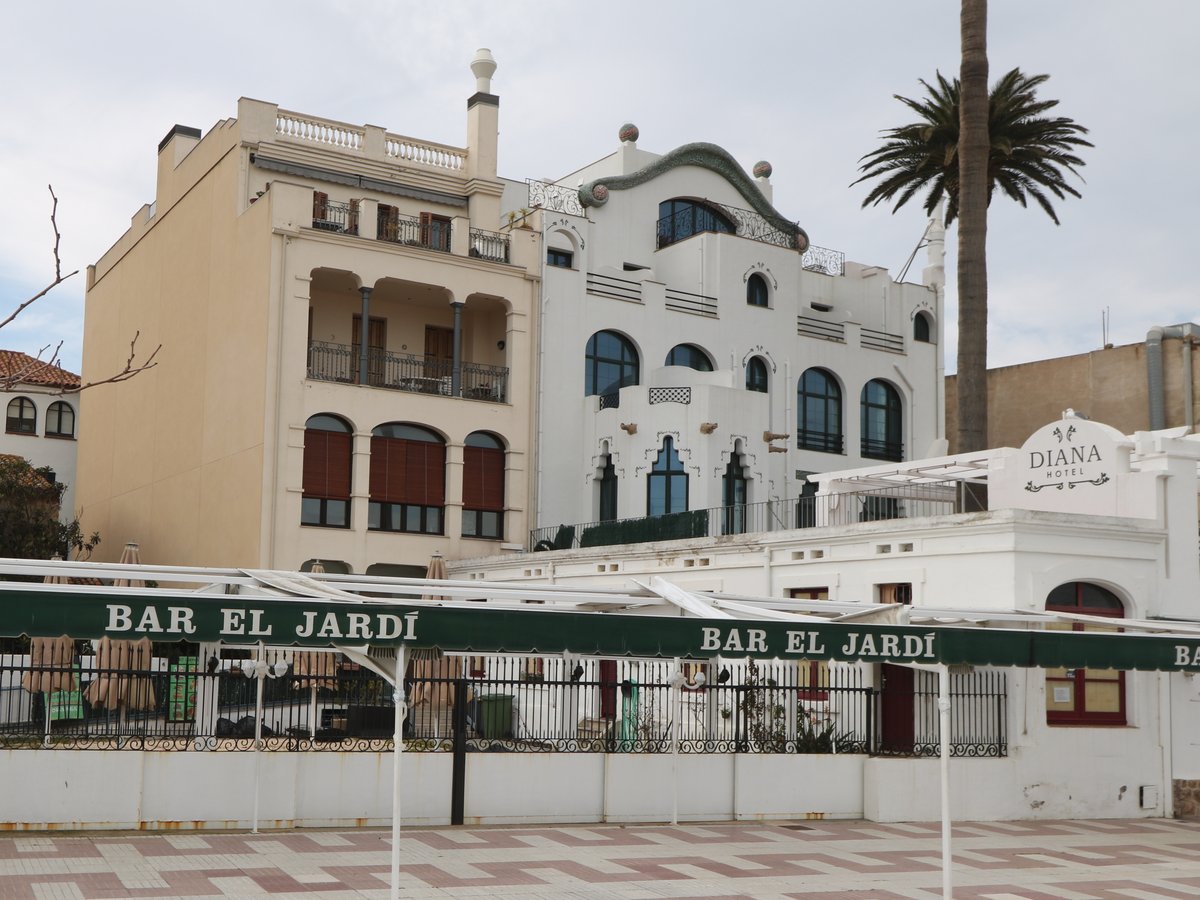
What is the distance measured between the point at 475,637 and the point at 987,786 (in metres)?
9.32

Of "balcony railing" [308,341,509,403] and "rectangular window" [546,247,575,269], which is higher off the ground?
"rectangular window" [546,247,575,269]

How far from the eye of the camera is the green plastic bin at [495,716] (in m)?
18.2

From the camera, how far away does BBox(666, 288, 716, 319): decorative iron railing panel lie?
4062 centimetres

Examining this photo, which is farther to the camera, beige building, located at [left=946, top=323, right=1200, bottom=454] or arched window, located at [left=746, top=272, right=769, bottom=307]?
beige building, located at [left=946, top=323, right=1200, bottom=454]

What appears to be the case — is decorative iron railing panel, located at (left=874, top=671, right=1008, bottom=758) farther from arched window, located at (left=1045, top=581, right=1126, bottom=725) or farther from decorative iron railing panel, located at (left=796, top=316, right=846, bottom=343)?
decorative iron railing panel, located at (left=796, top=316, right=846, bottom=343)

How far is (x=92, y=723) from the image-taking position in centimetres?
1808

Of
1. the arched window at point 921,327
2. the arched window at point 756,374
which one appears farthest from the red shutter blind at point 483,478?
the arched window at point 921,327

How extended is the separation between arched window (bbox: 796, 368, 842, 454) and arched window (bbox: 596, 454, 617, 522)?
7.38 m

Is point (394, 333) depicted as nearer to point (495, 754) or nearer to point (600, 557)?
point (600, 557)

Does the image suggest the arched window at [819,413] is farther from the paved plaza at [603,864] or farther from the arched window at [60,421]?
the arched window at [60,421]

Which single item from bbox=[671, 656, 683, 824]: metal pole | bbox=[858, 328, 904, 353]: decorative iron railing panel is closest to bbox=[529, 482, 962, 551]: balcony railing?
bbox=[671, 656, 683, 824]: metal pole

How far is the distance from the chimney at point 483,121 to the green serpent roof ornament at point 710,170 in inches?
116

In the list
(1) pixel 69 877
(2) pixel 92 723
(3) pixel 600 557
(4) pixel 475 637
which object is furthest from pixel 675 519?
(1) pixel 69 877

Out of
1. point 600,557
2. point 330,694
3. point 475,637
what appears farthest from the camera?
point 600,557
